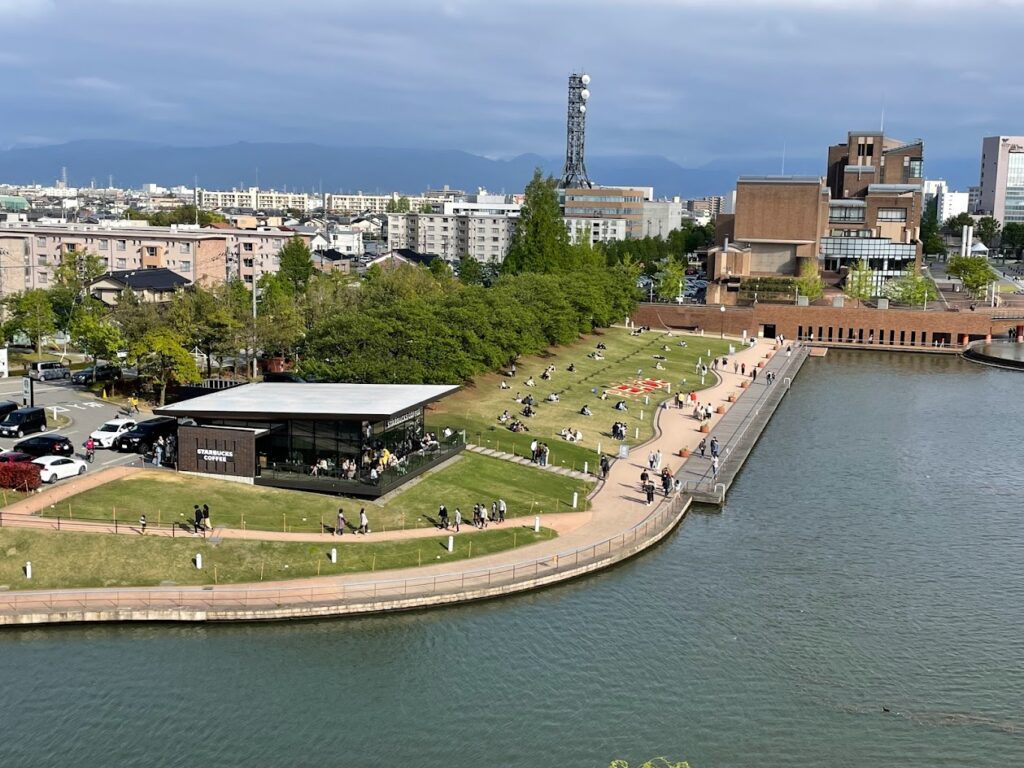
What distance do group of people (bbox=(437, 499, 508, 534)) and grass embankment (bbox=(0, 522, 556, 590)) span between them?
2.50 metres

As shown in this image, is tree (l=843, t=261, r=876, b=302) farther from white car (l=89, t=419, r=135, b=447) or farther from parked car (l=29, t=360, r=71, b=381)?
white car (l=89, t=419, r=135, b=447)

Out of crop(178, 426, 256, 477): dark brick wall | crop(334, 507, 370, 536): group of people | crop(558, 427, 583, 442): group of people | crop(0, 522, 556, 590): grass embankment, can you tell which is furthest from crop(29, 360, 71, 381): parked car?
crop(334, 507, 370, 536): group of people

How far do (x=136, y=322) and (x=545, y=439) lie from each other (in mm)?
25689

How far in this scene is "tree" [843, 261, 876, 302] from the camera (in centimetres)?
12612

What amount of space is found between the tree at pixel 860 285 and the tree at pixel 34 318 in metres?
89.8

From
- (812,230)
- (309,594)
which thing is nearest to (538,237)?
Answer: (812,230)

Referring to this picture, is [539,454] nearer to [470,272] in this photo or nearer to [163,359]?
[163,359]

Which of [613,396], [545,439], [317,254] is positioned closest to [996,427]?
[613,396]

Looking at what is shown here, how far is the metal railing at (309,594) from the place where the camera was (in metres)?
33.9

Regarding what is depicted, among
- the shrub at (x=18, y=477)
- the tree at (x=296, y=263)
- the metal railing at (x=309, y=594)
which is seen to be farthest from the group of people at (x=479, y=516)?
the tree at (x=296, y=263)

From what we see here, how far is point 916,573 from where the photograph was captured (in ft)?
135

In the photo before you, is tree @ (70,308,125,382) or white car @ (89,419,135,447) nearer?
white car @ (89,419,135,447)

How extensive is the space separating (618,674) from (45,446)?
29.2 m

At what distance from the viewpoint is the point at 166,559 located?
36.8 meters
